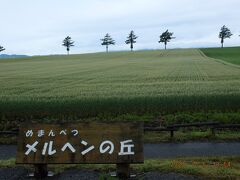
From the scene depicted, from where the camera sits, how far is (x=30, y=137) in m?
8.62

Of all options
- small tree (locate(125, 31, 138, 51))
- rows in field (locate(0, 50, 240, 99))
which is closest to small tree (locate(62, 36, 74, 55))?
small tree (locate(125, 31, 138, 51))

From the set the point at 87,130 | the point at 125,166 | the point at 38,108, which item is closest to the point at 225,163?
the point at 125,166

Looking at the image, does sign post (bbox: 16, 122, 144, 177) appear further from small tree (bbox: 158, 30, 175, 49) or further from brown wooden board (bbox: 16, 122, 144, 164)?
small tree (bbox: 158, 30, 175, 49)

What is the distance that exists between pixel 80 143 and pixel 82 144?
0.17ft

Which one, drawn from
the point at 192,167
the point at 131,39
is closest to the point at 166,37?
the point at 131,39

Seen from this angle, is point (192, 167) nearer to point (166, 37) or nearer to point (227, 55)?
point (227, 55)

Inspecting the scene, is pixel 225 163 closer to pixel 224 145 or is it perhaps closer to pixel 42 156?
pixel 224 145

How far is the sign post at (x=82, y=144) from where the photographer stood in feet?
27.3

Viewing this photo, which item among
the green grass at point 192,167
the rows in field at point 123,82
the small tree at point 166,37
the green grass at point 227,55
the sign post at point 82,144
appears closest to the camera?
the sign post at point 82,144

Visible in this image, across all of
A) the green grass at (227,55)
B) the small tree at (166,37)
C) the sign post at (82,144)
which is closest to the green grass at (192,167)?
the sign post at (82,144)

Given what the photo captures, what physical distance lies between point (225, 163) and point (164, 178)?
2.37m

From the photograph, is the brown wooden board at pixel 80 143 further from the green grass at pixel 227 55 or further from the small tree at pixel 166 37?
the small tree at pixel 166 37

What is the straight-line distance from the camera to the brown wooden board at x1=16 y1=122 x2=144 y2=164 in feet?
27.3

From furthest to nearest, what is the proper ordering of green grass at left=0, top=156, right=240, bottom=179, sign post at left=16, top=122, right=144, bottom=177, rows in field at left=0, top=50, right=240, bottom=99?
rows in field at left=0, top=50, right=240, bottom=99 < green grass at left=0, top=156, right=240, bottom=179 < sign post at left=16, top=122, right=144, bottom=177
